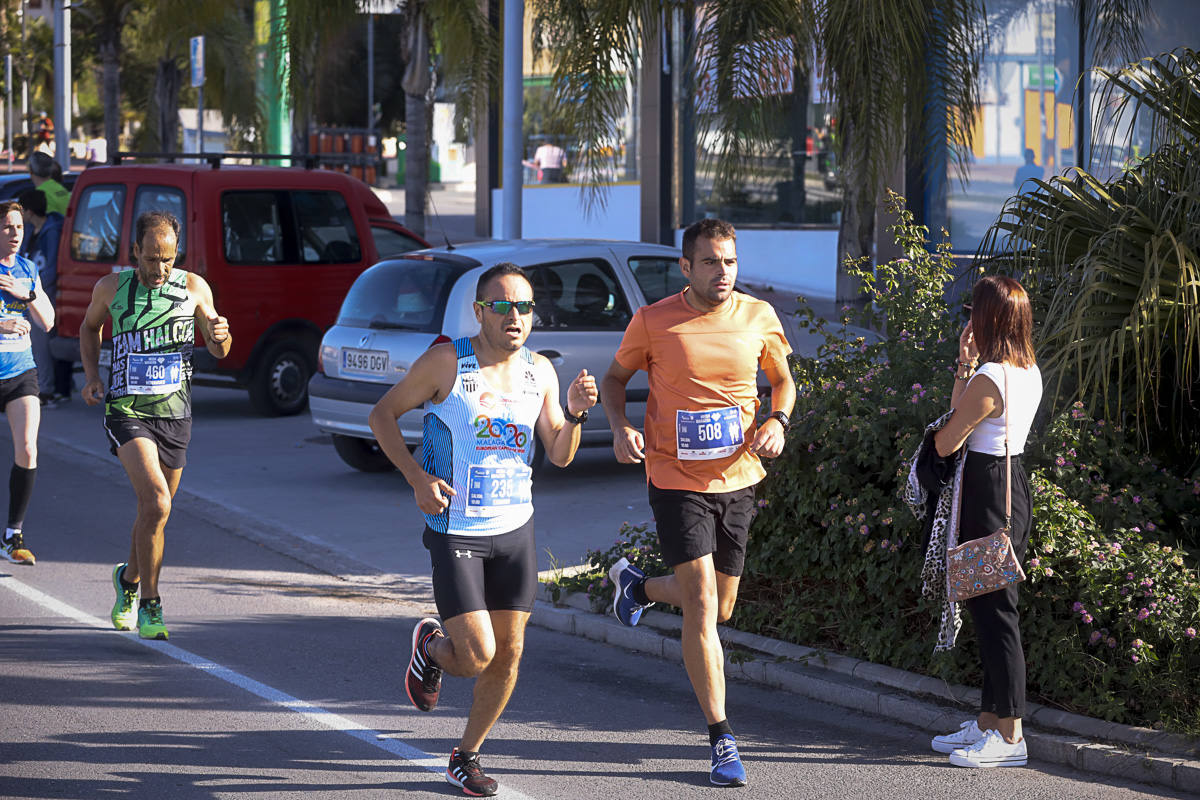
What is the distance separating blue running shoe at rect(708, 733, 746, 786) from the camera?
5.11 meters

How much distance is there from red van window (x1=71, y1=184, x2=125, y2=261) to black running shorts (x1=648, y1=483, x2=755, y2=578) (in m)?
9.47

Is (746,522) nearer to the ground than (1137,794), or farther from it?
farther from it

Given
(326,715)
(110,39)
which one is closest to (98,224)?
(326,715)

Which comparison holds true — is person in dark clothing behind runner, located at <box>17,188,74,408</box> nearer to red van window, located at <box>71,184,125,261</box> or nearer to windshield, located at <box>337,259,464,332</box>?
red van window, located at <box>71,184,125,261</box>

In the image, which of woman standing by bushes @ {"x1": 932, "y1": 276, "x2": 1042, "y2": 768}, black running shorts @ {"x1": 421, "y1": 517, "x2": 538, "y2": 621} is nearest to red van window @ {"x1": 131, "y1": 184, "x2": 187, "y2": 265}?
black running shorts @ {"x1": 421, "y1": 517, "x2": 538, "y2": 621}

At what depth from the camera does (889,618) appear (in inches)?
255

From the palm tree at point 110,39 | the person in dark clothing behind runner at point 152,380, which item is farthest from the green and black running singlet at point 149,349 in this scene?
the palm tree at point 110,39

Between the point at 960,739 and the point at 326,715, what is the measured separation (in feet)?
7.75

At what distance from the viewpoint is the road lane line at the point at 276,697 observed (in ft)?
17.8

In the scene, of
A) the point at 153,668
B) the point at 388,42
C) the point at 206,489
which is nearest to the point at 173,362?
the point at 153,668

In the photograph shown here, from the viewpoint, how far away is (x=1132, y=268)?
6652mm

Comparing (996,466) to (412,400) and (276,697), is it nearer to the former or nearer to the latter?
(412,400)

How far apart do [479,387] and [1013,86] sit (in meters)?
13.6

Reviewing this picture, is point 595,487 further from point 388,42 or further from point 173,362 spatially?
point 388,42
